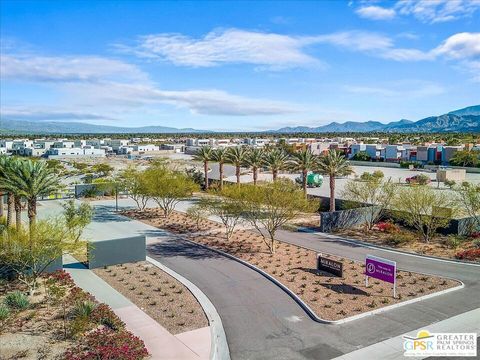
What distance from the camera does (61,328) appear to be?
58.2 ft

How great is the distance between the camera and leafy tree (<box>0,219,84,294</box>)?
69.1ft

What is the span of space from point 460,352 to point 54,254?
18580mm

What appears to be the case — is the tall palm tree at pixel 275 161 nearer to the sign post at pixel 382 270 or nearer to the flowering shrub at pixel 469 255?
the flowering shrub at pixel 469 255

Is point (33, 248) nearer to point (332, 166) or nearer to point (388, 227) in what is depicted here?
point (388, 227)

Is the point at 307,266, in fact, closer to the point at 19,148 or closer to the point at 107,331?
the point at 107,331

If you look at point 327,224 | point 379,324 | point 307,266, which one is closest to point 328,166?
point 327,224

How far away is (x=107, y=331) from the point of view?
57.0ft

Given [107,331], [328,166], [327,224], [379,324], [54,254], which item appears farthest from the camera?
[328,166]

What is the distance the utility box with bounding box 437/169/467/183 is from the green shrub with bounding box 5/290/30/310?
57739 mm

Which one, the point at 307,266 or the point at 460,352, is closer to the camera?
the point at 460,352

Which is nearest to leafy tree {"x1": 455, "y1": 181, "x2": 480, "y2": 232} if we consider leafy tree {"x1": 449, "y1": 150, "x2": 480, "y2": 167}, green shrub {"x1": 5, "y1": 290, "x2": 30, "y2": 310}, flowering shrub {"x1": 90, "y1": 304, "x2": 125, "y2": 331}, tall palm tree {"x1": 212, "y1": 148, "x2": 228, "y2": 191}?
flowering shrub {"x1": 90, "y1": 304, "x2": 125, "y2": 331}

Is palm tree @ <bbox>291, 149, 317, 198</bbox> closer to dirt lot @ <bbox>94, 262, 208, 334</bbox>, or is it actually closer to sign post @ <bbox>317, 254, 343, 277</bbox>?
sign post @ <bbox>317, 254, 343, 277</bbox>

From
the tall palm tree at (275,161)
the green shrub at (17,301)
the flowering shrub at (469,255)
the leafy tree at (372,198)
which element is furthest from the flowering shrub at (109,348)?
the tall palm tree at (275,161)

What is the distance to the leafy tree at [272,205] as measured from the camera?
97.6 ft
